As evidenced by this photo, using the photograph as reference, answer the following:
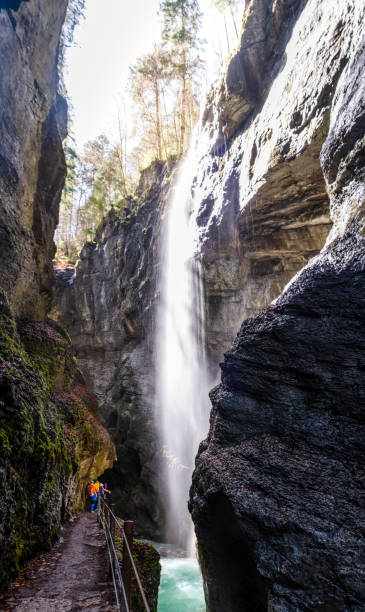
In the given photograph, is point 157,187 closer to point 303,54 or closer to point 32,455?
point 303,54

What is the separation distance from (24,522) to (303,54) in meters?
13.0

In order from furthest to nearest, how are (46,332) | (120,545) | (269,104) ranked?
→ (46,332) < (269,104) < (120,545)

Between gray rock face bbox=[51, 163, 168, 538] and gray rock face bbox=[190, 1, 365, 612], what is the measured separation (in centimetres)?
1352

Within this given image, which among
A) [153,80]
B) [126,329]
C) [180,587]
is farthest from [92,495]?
[153,80]

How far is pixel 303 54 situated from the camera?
Result: 29.8 feet

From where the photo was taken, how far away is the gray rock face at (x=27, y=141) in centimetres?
1013

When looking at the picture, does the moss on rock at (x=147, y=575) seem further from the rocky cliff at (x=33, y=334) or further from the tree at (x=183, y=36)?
the tree at (x=183, y=36)

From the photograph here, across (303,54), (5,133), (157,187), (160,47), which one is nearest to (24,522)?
(5,133)

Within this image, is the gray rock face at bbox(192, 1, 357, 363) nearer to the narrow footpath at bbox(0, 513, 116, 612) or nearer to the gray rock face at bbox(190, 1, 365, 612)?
the gray rock face at bbox(190, 1, 365, 612)

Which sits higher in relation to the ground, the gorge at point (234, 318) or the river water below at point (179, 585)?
the gorge at point (234, 318)

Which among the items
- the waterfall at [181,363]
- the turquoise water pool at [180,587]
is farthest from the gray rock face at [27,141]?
the turquoise water pool at [180,587]

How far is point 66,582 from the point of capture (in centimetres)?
466

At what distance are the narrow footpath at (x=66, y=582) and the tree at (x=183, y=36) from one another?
2321 cm

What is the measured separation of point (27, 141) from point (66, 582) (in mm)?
12953
